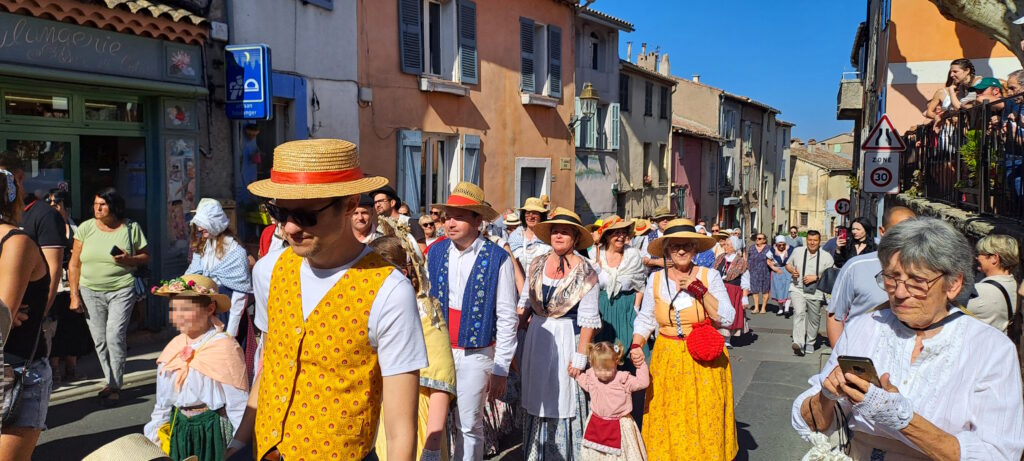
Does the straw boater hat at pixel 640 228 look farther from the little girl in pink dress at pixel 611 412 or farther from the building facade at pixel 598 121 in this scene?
the building facade at pixel 598 121

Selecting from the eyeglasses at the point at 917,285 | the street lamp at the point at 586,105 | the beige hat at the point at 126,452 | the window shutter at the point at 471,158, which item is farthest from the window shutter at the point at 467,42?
the beige hat at the point at 126,452

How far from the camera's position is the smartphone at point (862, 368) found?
7.64ft

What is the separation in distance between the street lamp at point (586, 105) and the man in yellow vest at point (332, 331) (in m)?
17.4

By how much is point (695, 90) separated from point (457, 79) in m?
23.9

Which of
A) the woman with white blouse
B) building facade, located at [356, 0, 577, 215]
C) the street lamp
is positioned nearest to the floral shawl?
the woman with white blouse

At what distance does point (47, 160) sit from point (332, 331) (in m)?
7.89

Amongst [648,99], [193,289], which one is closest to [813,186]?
[648,99]

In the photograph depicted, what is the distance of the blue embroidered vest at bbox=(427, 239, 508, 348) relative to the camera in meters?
4.64

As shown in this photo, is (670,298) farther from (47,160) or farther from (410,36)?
(410,36)

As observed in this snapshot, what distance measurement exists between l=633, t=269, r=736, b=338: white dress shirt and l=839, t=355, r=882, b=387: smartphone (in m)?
2.80

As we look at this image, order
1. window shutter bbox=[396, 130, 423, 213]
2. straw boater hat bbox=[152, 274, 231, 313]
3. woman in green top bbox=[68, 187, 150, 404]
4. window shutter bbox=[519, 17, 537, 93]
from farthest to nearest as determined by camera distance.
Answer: window shutter bbox=[519, 17, 537, 93]
window shutter bbox=[396, 130, 423, 213]
woman in green top bbox=[68, 187, 150, 404]
straw boater hat bbox=[152, 274, 231, 313]

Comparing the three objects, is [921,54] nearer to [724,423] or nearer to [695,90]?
[724,423]

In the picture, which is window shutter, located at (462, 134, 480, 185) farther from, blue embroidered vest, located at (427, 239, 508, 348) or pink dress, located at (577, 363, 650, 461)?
blue embroidered vest, located at (427, 239, 508, 348)

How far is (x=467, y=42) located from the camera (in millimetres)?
15703
